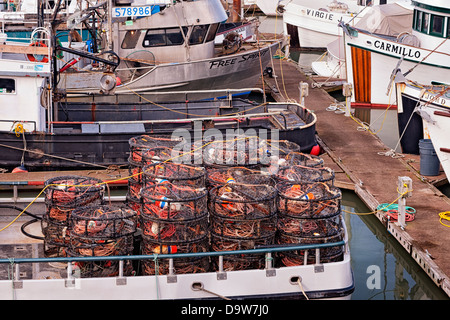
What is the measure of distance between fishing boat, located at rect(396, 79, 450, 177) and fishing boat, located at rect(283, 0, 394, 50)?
17.9 metres

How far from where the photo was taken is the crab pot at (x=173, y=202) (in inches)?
420

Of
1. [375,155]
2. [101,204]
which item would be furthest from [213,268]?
[375,155]

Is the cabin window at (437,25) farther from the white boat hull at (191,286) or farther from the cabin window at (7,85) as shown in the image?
the white boat hull at (191,286)

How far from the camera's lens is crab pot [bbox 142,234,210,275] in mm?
10797

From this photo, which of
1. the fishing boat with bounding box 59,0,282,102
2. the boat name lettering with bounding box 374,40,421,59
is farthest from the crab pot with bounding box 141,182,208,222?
the boat name lettering with bounding box 374,40,421,59

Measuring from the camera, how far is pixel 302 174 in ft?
39.8

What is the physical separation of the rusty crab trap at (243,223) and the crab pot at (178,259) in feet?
0.85

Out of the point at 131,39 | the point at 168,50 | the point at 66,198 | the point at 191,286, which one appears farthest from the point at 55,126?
the point at 191,286

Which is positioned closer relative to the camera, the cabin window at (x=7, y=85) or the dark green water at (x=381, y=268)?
the dark green water at (x=381, y=268)

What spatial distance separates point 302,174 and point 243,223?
175 cm

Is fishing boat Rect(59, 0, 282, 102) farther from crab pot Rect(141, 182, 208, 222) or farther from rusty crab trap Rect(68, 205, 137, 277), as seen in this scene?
rusty crab trap Rect(68, 205, 137, 277)

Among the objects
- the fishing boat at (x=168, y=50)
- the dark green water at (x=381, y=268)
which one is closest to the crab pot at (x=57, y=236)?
the dark green water at (x=381, y=268)

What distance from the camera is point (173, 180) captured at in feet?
37.1

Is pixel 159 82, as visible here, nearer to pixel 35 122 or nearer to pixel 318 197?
pixel 35 122
